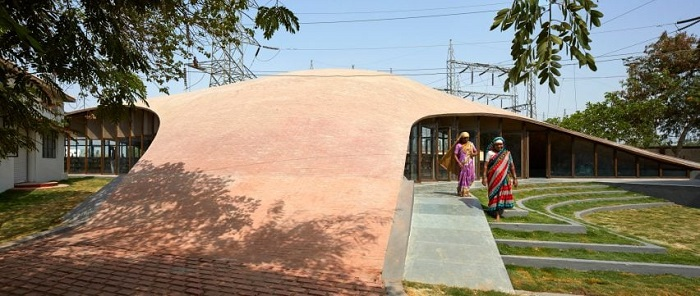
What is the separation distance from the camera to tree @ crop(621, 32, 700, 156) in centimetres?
2302

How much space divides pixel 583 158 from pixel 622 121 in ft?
37.9

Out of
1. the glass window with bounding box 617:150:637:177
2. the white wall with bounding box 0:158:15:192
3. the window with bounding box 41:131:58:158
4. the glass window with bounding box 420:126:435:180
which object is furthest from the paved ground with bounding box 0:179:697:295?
the glass window with bounding box 617:150:637:177

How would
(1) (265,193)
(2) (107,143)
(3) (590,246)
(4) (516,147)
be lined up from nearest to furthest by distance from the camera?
1. (3) (590,246)
2. (1) (265,193)
3. (4) (516,147)
4. (2) (107,143)

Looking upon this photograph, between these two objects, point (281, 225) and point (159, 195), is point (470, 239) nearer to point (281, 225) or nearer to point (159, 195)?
point (281, 225)

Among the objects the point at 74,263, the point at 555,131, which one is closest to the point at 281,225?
the point at 74,263

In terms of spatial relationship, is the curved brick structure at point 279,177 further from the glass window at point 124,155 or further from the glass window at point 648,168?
the glass window at point 648,168

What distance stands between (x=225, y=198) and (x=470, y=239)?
5.48 meters

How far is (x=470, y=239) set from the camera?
20.9ft

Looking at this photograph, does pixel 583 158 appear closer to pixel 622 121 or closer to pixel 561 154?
pixel 561 154

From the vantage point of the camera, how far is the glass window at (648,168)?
15.8 meters

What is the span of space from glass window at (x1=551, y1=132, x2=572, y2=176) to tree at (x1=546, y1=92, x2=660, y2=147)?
1125 cm

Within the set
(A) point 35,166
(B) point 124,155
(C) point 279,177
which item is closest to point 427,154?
(C) point 279,177

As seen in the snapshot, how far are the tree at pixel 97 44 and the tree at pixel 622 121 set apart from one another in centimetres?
2688

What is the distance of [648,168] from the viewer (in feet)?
52.1
